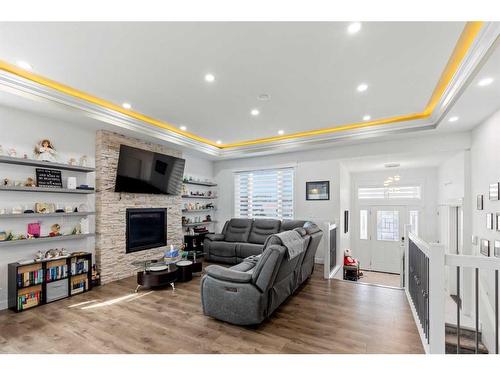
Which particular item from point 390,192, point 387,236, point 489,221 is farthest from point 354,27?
point 387,236

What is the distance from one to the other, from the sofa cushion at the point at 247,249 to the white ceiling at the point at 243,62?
9.83 ft

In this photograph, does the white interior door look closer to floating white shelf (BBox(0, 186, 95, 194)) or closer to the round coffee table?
the round coffee table

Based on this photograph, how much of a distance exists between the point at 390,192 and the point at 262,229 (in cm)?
393

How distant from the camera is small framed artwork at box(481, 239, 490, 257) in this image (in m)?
3.51

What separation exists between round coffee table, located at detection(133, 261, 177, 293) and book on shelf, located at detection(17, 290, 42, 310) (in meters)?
1.29

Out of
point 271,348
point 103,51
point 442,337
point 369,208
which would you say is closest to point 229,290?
point 271,348

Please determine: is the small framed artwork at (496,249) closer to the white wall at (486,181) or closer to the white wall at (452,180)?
the white wall at (486,181)

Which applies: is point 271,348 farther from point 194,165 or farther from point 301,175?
point 194,165

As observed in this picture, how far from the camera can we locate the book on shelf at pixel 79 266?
13.0ft

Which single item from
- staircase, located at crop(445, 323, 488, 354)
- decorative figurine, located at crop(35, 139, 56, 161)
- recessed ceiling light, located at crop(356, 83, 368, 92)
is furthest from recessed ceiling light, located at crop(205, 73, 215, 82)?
staircase, located at crop(445, 323, 488, 354)

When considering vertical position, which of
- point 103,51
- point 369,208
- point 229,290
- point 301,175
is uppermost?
point 103,51
